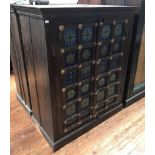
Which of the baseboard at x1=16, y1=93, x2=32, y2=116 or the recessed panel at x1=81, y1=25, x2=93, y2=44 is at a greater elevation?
the recessed panel at x1=81, y1=25, x2=93, y2=44

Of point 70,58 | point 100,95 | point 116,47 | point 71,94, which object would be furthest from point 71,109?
point 116,47

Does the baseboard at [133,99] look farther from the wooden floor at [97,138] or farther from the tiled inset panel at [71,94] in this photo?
the tiled inset panel at [71,94]

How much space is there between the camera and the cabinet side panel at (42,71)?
1132 millimetres

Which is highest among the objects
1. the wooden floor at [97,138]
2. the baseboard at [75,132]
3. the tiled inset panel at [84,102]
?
the tiled inset panel at [84,102]

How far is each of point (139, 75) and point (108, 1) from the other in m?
0.95

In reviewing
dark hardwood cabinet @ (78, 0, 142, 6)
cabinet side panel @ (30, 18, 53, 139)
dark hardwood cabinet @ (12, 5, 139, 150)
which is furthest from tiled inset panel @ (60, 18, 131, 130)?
dark hardwood cabinet @ (78, 0, 142, 6)

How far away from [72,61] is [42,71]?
242 mm

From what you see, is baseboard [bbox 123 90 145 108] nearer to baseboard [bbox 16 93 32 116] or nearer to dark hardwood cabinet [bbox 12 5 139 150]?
dark hardwood cabinet [bbox 12 5 139 150]

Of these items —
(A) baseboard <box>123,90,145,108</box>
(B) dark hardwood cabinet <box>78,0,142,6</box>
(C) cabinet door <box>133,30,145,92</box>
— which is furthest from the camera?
(A) baseboard <box>123,90,145,108</box>

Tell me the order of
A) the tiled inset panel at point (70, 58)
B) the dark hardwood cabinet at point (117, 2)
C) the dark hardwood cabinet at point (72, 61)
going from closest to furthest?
the dark hardwood cabinet at point (72, 61) < the tiled inset panel at point (70, 58) < the dark hardwood cabinet at point (117, 2)

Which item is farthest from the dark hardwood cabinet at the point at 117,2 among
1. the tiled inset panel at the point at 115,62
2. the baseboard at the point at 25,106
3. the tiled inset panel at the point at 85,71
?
the baseboard at the point at 25,106

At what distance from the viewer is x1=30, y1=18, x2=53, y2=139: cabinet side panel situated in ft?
3.71

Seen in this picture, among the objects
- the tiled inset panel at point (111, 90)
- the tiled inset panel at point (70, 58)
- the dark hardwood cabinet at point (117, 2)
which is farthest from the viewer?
the tiled inset panel at point (111, 90)
